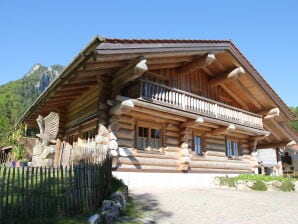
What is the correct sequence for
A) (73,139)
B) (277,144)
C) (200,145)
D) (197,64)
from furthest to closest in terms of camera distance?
(277,144), (200,145), (73,139), (197,64)

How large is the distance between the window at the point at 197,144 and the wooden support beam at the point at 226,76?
349cm

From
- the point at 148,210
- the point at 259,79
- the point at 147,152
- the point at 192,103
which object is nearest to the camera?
the point at 148,210

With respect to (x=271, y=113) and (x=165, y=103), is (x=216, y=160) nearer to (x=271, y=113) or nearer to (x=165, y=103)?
(x=271, y=113)

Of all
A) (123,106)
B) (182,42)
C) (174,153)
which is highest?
(182,42)

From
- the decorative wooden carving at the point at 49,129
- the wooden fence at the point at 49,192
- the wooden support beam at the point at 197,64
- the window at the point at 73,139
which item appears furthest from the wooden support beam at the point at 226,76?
the wooden fence at the point at 49,192

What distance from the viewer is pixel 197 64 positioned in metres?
14.0

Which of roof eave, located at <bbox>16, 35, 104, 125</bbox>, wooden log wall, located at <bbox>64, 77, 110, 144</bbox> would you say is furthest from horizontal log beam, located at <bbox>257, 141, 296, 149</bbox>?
roof eave, located at <bbox>16, 35, 104, 125</bbox>

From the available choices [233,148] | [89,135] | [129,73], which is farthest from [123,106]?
[233,148]

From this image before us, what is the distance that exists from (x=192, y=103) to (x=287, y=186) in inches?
273

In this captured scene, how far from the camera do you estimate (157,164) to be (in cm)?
1305

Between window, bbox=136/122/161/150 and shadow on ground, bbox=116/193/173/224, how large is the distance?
131 inches

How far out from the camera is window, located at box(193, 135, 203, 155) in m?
15.6

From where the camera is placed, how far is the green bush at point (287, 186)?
1473 cm

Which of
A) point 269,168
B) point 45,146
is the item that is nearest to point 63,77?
point 45,146
